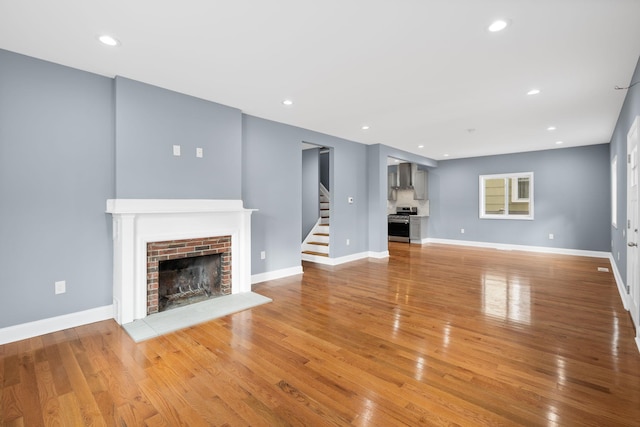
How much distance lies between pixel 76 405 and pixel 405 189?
9.10 meters

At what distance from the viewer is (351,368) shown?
221 cm

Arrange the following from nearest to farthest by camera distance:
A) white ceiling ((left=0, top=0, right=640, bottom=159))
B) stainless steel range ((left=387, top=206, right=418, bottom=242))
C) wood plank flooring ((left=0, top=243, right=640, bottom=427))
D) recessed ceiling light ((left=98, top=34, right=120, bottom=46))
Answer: wood plank flooring ((left=0, top=243, right=640, bottom=427)) → white ceiling ((left=0, top=0, right=640, bottom=159)) → recessed ceiling light ((left=98, top=34, right=120, bottom=46)) → stainless steel range ((left=387, top=206, right=418, bottom=242))

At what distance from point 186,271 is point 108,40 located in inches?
98.0

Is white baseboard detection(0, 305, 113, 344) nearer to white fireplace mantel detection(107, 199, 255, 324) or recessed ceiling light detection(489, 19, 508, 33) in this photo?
white fireplace mantel detection(107, 199, 255, 324)

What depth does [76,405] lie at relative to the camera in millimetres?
1826

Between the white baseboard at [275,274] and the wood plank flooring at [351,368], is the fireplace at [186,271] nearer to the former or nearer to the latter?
the wood plank flooring at [351,368]

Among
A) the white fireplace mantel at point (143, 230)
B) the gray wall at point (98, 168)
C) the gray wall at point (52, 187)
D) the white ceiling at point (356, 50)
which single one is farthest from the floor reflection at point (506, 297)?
the gray wall at point (52, 187)

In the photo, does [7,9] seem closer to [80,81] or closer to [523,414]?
[80,81]

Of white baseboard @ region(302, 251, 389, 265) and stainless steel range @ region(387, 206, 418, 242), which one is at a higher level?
stainless steel range @ region(387, 206, 418, 242)

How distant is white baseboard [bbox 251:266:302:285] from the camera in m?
4.64

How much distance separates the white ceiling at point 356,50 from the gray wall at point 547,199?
3.09 metres

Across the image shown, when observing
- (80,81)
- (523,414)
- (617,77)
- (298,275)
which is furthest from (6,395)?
(617,77)

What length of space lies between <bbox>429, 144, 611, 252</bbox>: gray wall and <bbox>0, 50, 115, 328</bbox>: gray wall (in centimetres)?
834

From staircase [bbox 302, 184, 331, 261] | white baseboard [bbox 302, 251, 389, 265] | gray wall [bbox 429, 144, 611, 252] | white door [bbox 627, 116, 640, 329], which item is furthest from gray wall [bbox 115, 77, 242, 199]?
gray wall [bbox 429, 144, 611, 252]
